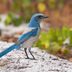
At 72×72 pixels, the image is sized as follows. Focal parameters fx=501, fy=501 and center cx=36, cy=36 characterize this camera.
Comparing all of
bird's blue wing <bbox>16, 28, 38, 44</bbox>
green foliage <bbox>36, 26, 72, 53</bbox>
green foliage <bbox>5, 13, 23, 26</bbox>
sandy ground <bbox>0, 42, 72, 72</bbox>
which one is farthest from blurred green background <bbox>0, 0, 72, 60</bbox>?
bird's blue wing <bbox>16, 28, 38, 44</bbox>

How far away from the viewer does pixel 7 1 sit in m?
12.9

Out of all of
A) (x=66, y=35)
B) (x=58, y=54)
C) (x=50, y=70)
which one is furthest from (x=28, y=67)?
(x=66, y=35)

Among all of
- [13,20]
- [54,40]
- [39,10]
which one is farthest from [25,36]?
[39,10]

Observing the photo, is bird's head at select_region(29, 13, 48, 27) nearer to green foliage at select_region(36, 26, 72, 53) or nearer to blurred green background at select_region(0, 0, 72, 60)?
green foliage at select_region(36, 26, 72, 53)

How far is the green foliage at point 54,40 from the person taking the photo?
8319 millimetres

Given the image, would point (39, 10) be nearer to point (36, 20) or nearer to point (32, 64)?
point (36, 20)

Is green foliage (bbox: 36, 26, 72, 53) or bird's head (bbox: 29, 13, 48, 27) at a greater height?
bird's head (bbox: 29, 13, 48, 27)

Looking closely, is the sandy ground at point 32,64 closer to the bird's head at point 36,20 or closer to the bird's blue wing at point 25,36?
the bird's blue wing at point 25,36

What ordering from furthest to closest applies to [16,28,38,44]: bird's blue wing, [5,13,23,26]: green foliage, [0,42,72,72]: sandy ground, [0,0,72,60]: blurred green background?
[0,0,72,60]: blurred green background < [5,13,23,26]: green foliage < [16,28,38,44]: bird's blue wing < [0,42,72,72]: sandy ground

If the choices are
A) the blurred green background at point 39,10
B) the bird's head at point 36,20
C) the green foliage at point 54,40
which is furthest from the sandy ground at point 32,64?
the blurred green background at point 39,10

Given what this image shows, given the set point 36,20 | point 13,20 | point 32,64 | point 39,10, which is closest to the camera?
point 32,64

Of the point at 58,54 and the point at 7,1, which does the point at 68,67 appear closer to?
the point at 58,54

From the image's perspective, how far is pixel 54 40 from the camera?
29.1 ft

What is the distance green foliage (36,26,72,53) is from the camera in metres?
8.32
